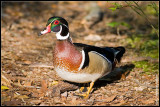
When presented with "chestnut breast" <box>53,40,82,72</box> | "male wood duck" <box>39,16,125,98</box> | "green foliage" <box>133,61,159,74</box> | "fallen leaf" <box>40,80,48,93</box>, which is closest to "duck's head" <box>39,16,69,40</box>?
"male wood duck" <box>39,16,125,98</box>

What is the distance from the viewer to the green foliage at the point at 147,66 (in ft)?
17.8

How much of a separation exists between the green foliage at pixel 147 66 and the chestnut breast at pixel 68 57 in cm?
188

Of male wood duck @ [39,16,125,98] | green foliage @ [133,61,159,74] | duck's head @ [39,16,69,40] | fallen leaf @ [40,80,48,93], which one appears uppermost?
duck's head @ [39,16,69,40]

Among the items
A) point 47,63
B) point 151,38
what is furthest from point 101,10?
point 47,63

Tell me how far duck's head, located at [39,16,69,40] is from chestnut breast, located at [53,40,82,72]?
14 cm

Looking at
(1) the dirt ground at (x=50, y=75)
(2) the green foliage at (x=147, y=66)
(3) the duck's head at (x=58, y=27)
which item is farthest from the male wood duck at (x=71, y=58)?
(2) the green foliage at (x=147, y=66)

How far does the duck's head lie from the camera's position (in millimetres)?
4137

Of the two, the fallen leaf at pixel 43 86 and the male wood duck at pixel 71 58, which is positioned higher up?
the male wood duck at pixel 71 58

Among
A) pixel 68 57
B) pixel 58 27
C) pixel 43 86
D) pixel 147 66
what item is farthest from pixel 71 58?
pixel 147 66

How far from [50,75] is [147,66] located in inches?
76.6

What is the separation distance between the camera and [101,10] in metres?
9.75

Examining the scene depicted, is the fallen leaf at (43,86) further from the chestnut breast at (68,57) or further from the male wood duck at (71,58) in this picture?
the chestnut breast at (68,57)

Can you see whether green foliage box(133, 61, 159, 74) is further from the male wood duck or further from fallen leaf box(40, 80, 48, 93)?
fallen leaf box(40, 80, 48, 93)

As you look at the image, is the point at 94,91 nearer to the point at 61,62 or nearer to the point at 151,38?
the point at 61,62
